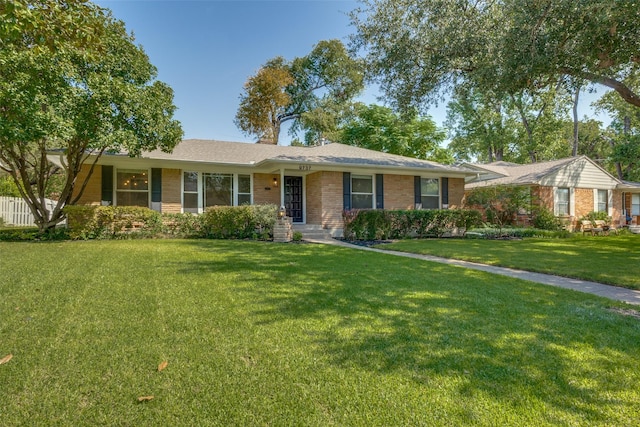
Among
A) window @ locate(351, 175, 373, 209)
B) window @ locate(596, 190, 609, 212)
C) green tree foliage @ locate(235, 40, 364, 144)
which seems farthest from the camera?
green tree foliage @ locate(235, 40, 364, 144)

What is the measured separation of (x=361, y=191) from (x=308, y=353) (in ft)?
40.4

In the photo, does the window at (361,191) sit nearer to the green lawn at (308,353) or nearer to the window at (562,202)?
the green lawn at (308,353)

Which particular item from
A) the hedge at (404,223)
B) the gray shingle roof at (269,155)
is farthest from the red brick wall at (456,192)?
the hedge at (404,223)

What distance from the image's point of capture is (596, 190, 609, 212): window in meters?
20.7

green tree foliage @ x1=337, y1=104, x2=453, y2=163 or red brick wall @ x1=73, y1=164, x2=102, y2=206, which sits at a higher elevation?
green tree foliage @ x1=337, y1=104, x2=453, y2=163

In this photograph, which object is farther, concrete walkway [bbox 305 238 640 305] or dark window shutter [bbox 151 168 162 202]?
dark window shutter [bbox 151 168 162 202]

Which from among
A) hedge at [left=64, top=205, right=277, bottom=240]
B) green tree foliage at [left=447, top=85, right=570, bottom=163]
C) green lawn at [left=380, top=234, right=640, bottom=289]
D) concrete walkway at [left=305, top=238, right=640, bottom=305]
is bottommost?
concrete walkway at [left=305, top=238, right=640, bottom=305]

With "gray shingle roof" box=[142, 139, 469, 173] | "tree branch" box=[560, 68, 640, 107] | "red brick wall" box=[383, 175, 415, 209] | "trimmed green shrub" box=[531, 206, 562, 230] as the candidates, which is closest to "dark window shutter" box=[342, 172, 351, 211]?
"gray shingle roof" box=[142, 139, 469, 173]

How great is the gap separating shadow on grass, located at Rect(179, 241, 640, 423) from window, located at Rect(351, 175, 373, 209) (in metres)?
8.77

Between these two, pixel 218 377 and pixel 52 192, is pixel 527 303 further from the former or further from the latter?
pixel 52 192

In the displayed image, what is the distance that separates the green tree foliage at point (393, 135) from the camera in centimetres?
2656

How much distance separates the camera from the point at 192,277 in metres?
5.38

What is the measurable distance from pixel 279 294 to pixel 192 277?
170 cm

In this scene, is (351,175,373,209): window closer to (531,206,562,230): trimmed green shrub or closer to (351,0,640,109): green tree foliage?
(351,0,640,109): green tree foliage
